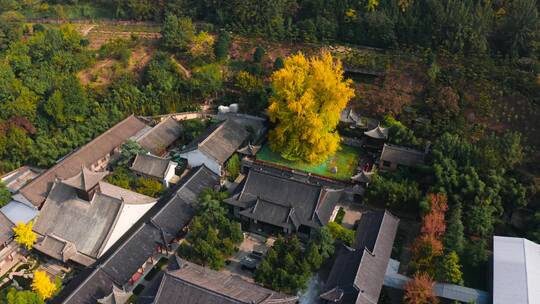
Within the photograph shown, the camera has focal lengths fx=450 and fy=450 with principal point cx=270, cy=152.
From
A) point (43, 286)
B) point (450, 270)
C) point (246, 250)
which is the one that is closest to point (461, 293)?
point (450, 270)

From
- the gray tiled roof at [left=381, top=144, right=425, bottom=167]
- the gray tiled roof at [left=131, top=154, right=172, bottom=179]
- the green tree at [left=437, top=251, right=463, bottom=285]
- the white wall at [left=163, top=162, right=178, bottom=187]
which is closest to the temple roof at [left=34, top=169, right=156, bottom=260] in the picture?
the white wall at [left=163, top=162, right=178, bottom=187]

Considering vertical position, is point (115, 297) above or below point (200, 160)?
below

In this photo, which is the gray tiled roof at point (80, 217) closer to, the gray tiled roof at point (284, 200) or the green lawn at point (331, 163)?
the gray tiled roof at point (284, 200)

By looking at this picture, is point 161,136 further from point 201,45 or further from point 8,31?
point 8,31

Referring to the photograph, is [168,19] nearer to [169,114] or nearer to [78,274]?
[169,114]

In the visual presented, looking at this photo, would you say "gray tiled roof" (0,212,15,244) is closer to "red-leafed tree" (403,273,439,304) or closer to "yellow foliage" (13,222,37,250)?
"yellow foliage" (13,222,37,250)

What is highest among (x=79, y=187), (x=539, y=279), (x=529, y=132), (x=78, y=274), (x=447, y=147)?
(x=529, y=132)

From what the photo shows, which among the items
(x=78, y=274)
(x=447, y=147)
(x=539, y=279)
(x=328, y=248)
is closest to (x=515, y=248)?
(x=539, y=279)
